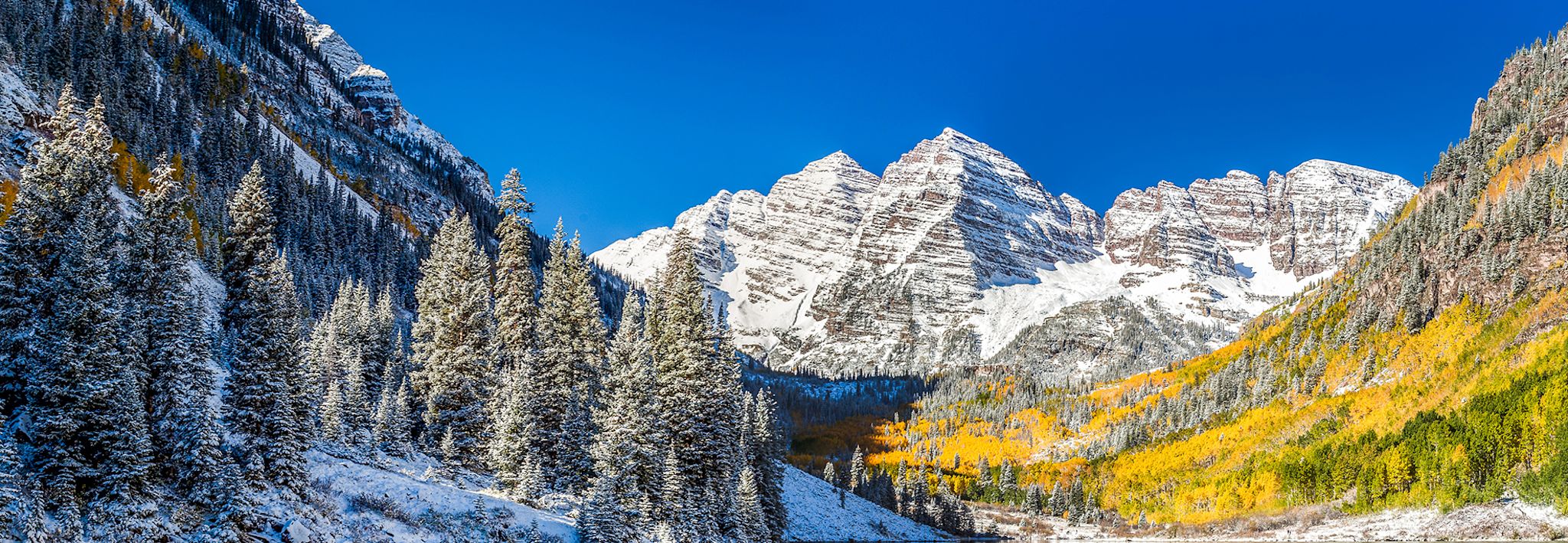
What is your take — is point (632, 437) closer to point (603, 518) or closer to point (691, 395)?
point (691, 395)

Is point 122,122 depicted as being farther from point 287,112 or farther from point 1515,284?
point 1515,284

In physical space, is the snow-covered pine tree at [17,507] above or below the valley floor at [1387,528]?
below

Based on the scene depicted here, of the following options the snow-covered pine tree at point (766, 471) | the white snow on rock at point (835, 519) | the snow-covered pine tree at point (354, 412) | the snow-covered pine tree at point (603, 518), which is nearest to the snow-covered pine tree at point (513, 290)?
the snow-covered pine tree at point (354, 412)

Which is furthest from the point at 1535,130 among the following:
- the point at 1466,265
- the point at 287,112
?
the point at 287,112

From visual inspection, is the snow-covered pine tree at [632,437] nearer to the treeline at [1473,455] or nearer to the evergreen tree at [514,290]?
the evergreen tree at [514,290]

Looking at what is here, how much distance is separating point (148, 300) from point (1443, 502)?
87.6m

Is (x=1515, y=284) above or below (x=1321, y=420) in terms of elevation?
above

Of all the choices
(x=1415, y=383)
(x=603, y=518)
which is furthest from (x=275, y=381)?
(x=1415, y=383)

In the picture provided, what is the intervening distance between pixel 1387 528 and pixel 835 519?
5580 centimetres

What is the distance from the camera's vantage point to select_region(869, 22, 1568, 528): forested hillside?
72.1 meters

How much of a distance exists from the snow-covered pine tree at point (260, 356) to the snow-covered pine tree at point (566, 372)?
1160 cm

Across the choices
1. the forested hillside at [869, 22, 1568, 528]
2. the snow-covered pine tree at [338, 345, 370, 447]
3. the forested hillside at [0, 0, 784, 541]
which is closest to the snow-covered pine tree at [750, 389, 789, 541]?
the forested hillside at [0, 0, 784, 541]

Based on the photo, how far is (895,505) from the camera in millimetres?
132125

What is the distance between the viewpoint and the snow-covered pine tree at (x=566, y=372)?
39.5 meters
